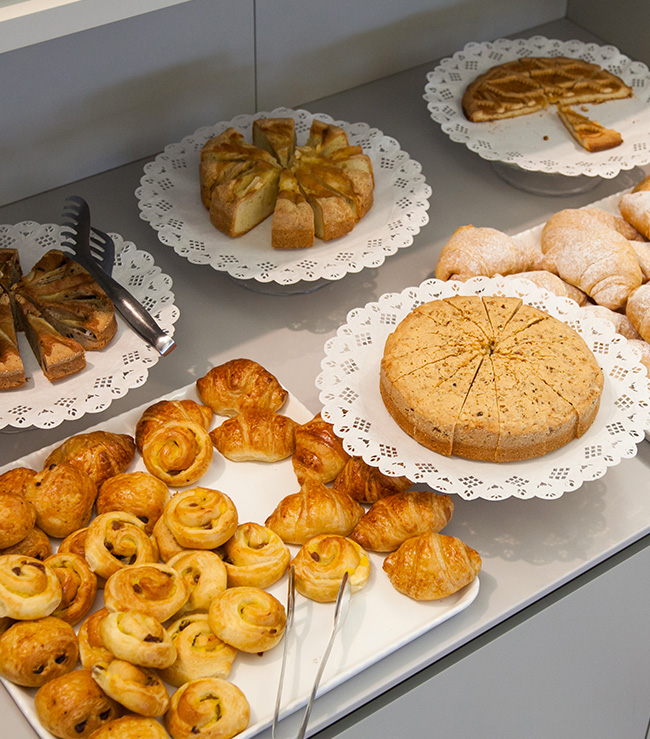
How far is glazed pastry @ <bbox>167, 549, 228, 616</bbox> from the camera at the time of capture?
1.08m

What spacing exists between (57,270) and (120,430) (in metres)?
0.28

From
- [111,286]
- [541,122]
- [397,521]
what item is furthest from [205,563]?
[541,122]

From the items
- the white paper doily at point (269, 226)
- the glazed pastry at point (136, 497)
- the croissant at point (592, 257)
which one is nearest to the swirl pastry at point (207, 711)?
the glazed pastry at point (136, 497)

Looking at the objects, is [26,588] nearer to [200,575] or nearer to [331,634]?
[200,575]

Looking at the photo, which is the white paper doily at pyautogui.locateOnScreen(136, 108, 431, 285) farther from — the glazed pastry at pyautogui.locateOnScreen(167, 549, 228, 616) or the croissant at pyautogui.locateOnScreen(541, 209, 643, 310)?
the glazed pastry at pyautogui.locateOnScreen(167, 549, 228, 616)

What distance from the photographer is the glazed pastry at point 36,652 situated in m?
0.99

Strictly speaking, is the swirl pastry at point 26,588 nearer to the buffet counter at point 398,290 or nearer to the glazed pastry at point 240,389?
the buffet counter at point 398,290

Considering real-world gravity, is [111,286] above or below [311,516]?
above

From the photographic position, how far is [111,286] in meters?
1.36

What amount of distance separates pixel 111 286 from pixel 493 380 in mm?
569

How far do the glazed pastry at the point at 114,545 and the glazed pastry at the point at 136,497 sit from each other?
32 millimetres

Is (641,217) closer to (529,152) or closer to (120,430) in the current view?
(529,152)

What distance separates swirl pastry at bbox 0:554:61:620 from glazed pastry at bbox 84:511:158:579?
0.20ft

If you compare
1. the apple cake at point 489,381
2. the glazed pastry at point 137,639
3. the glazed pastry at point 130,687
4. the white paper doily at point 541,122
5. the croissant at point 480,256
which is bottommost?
the glazed pastry at point 130,687
